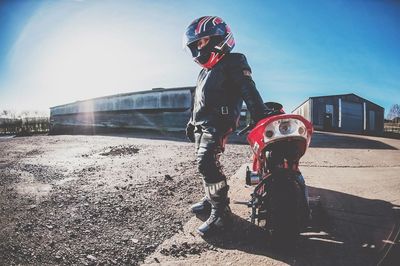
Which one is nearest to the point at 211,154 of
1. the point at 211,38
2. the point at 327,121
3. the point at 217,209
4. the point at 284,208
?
the point at 217,209

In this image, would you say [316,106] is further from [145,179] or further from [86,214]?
[86,214]

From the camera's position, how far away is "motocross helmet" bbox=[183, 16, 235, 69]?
8.38ft

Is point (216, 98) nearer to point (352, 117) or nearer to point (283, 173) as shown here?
point (283, 173)

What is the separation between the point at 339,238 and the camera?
204 centimetres

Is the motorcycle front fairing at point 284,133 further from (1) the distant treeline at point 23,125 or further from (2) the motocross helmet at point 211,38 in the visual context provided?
(1) the distant treeline at point 23,125

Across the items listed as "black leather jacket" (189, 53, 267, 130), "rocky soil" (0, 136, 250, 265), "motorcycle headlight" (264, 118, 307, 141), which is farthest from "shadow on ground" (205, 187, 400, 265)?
"black leather jacket" (189, 53, 267, 130)

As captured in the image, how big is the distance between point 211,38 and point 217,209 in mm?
1856

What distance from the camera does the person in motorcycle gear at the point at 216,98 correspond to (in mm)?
2320

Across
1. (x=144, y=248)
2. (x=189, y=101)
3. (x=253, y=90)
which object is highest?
(x=189, y=101)

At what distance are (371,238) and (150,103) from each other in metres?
18.2

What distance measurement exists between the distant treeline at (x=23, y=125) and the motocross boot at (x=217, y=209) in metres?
36.9

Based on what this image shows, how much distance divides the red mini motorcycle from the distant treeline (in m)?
37.6

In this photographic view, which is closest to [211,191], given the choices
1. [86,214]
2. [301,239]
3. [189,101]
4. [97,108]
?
[301,239]

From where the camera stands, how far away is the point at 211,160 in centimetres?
233
